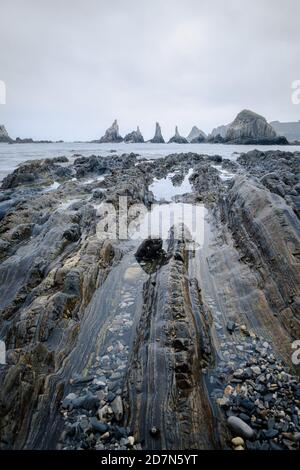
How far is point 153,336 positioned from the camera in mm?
5664

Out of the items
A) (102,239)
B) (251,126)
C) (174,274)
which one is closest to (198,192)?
(102,239)

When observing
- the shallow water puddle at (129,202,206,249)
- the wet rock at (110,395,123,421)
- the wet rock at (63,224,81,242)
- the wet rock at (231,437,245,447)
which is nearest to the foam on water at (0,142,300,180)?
the shallow water puddle at (129,202,206,249)

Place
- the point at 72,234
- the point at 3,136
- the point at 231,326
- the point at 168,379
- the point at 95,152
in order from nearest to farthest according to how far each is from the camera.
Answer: the point at 168,379 < the point at 231,326 < the point at 72,234 < the point at 95,152 < the point at 3,136

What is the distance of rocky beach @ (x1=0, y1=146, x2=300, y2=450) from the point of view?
4016mm

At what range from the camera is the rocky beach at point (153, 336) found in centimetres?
402

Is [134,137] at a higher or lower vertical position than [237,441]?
higher

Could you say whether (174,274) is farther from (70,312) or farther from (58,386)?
(58,386)

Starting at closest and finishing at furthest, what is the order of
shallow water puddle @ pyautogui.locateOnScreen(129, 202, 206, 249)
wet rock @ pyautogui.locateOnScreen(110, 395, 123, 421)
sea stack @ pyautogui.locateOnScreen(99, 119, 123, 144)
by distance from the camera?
wet rock @ pyautogui.locateOnScreen(110, 395, 123, 421) < shallow water puddle @ pyautogui.locateOnScreen(129, 202, 206, 249) < sea stack @ pyautogui.locateOnScreen(99, 119, 123, 144)

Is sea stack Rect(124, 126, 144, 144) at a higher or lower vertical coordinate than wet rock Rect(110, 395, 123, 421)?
higher

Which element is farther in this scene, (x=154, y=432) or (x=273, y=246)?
(x=273, y=246)

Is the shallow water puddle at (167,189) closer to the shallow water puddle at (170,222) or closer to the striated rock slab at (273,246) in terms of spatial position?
the shallow water puddle at (170,222)

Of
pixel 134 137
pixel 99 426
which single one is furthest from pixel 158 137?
pixel 99 426

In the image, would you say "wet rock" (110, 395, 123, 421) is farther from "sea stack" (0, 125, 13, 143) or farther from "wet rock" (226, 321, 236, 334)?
"sea stack" (0, 125, 13, 143)

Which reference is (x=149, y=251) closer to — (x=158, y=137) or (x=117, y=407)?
(x=117, y=407)
